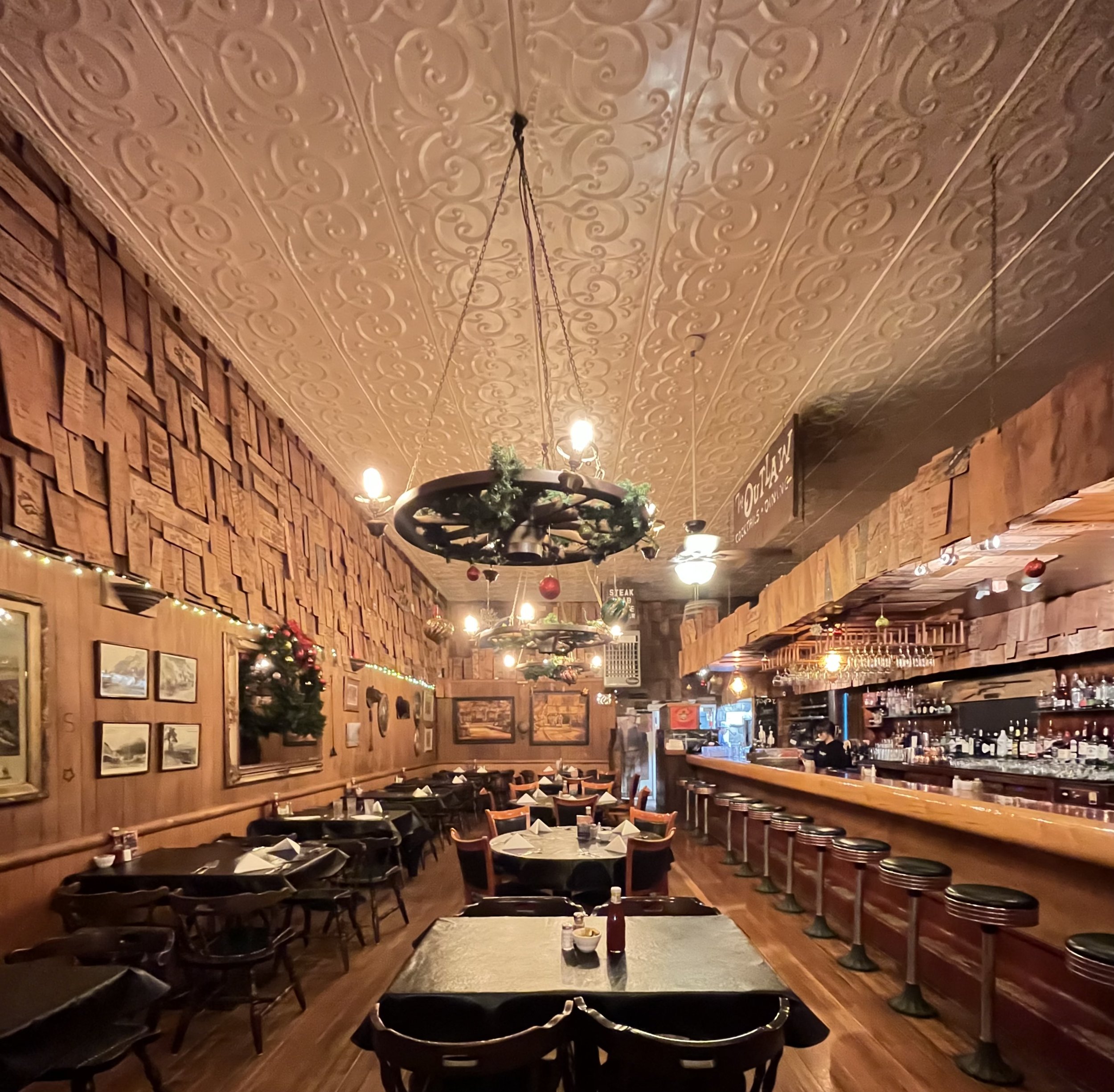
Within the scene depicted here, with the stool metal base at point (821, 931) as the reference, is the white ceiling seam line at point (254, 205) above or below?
above

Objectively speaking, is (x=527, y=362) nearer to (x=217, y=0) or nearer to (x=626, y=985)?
(x=217, y=0)

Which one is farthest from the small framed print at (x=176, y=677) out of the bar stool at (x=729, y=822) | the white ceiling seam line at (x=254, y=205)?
the bar stool at (x=729, y=822)

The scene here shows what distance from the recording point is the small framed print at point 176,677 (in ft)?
16.0

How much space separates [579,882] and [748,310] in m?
3.96

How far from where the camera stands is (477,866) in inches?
199

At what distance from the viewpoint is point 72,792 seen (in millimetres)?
4039

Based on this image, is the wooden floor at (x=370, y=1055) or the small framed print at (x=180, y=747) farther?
the small framed print at (x=180, y=747)

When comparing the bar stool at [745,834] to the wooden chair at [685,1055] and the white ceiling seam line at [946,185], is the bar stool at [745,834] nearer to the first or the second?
the white ceiling seam line at [946,185]

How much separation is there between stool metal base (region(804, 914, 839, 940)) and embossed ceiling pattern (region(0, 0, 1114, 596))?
13.6 feet

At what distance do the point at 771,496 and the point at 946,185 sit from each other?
216 cm

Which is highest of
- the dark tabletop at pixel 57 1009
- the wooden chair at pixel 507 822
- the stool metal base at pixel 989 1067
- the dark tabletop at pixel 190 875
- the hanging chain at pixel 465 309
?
the hanging chain at pixel 465 309

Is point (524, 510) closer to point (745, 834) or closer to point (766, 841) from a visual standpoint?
point (766, 841)

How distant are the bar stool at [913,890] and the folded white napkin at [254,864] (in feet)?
11.4

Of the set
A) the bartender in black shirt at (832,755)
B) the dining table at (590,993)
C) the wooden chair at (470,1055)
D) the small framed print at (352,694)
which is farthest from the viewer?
the bartender in black shirt at (832,755)
